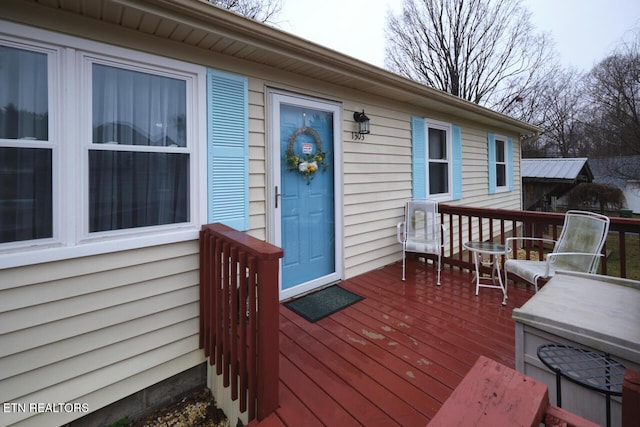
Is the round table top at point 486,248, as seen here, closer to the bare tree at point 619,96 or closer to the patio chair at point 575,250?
the patio chair at point 575,250

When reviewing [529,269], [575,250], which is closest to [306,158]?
[529,269]

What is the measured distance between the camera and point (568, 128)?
1775cm

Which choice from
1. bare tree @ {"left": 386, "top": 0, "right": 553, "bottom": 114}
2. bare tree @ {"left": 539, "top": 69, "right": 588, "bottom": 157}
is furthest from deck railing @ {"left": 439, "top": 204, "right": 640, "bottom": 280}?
bare tree @ {"left": 539, "top": 69, "right": 588, "bottom": 157}

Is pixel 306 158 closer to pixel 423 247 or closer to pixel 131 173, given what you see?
pixel 131 173

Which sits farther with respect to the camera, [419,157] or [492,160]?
[492,160]

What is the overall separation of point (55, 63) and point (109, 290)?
145 cm

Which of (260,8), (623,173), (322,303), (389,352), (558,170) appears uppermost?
(260,8)

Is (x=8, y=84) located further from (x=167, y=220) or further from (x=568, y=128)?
(x=568, y=128)

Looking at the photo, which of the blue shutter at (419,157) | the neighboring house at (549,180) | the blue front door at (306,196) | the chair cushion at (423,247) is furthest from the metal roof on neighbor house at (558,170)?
the blue front door at (306,196)

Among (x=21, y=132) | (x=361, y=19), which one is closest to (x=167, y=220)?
(x=21, y=132)

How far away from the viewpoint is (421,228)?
4.03 meters

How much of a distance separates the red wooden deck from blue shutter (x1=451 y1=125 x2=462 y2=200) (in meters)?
2.25

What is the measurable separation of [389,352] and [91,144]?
2.48 metres

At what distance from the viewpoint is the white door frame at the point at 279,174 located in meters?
2.87
